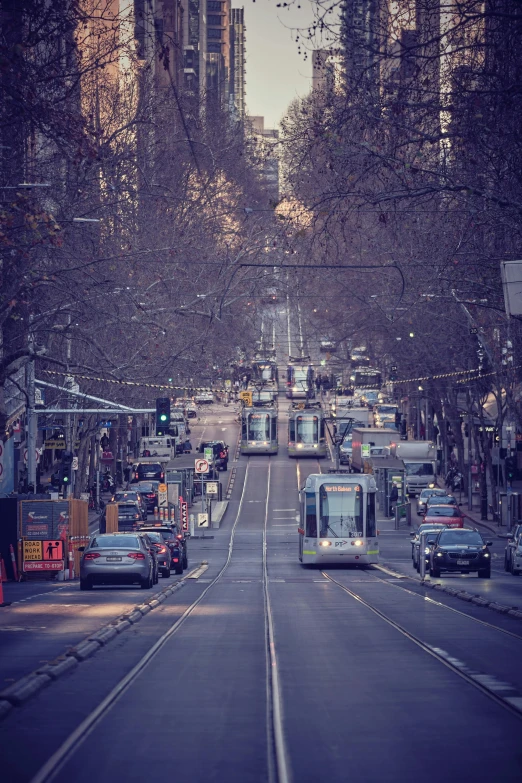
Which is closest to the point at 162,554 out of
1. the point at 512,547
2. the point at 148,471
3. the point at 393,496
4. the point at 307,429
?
the point at 512,547

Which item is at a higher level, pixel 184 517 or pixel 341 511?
pixel 184 517

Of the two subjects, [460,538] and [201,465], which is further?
Answer: [201,465]

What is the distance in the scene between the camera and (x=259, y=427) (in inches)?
3590

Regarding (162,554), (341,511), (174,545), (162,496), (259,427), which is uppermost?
(259,427)

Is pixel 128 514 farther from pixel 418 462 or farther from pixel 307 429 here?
pixel 307 429

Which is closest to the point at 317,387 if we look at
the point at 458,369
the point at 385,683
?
the point at 458,369

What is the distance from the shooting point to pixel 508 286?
23.3 meters

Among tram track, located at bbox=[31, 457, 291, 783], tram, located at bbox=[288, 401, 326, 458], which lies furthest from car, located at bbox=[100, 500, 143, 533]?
tram track, located at bbox=[31, 457, 291, 783]

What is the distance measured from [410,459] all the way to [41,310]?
1661 inches

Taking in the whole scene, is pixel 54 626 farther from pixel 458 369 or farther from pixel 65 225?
pixel 458 369

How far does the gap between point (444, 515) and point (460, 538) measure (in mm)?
15381

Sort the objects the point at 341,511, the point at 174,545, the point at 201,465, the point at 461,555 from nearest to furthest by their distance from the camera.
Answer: the point at 461,555 → the point at 341,511 → the point at 174,545 → the point at 201,465

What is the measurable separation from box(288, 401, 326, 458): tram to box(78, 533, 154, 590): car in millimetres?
56661

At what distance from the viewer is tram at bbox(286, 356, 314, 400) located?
120562 millimetres
